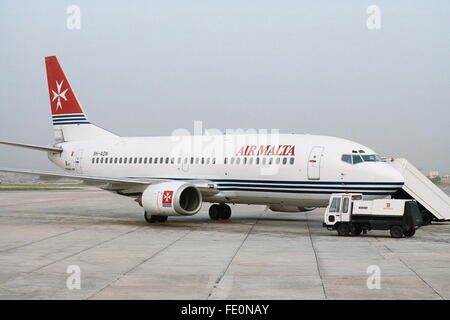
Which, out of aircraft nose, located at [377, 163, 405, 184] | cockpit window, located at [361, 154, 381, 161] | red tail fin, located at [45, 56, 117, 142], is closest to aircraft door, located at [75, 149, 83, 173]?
red tail fin, located at [45, 56, 117, 142]

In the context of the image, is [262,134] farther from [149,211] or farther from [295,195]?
[149,211]

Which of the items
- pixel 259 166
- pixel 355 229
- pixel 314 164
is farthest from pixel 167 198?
pixel 355 229

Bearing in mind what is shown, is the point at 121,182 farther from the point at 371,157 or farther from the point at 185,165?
the point at 371,157

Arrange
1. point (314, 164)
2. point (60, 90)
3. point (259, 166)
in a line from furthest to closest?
point (60, 90), point (259, 166), point (314, 164)

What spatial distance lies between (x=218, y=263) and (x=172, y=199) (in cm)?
926

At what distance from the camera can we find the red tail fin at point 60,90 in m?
32.3

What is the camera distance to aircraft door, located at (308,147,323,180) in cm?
2319

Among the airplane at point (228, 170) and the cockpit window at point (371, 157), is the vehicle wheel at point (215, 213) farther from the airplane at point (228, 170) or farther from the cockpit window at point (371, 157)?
the cockpit window at point (371, 157)

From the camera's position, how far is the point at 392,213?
20.2 metres

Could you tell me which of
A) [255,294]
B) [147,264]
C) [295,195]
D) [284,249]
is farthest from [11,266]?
[295,195]

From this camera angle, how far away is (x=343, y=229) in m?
20.9

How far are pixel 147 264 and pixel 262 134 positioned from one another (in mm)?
12696

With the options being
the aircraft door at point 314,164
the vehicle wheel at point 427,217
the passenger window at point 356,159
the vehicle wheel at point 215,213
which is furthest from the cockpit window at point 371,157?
the vehicle wheel at point 215,213

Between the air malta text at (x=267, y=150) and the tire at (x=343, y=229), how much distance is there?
4.17m
